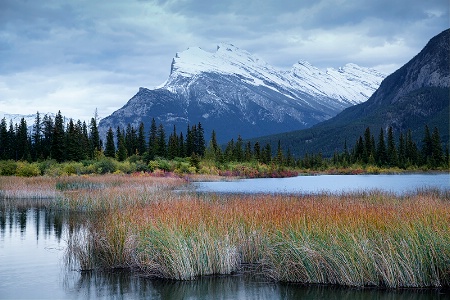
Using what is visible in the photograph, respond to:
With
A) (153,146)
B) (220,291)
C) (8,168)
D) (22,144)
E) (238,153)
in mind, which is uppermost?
(22,144)

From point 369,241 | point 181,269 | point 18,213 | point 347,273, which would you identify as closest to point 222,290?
point 181,269

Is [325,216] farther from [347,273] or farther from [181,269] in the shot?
[181,269]

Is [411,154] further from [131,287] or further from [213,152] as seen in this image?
[131,287]

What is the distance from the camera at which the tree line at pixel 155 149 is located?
266 feet

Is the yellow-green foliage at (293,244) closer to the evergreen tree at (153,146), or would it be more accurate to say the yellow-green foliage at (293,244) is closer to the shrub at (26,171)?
the shrub at (26,171)

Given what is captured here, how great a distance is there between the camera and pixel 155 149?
293 feet

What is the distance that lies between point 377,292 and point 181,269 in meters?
4.96

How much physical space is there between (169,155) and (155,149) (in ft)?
11.7

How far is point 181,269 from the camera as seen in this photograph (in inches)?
524

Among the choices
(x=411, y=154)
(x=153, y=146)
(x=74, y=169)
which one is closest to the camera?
(x=74, y=169)

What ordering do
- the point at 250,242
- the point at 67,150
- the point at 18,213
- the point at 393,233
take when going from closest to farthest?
the point at 393,233 → the point at 250,242 → the point at 18,213 → the point at 67,150

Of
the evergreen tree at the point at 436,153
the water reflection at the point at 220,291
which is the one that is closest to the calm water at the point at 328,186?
the water reflection at the point at 220,291

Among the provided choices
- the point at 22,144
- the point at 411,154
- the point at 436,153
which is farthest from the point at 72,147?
the point at 436,153

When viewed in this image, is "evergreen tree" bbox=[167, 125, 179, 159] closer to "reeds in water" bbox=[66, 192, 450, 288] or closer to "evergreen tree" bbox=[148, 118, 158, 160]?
"evergreen tree" bbox=[148, 118, 158, 160]
